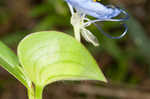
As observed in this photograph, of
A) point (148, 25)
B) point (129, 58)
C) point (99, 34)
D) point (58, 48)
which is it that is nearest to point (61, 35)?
point (58, 48)

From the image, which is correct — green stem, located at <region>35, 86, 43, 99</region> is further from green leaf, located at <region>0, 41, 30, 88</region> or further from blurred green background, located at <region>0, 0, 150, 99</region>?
blurred green background, located at <region>0, 0, 150, 99</region>

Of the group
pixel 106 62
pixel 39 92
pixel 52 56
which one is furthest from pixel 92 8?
pixel 106 62

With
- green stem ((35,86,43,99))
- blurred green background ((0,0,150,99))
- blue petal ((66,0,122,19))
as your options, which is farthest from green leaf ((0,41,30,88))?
blurred green background ((0,0,150,99))

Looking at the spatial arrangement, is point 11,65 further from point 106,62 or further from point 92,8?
point 106,62

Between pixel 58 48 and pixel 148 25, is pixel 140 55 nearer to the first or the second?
pixel 148 25

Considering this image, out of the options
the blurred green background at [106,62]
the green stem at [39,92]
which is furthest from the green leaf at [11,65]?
the blurred green background at [106,62]

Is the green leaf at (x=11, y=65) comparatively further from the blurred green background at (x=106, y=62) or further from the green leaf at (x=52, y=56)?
the blurred green background at (x=106, y=62)

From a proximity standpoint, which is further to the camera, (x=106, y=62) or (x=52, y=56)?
(x=106, y=62)
